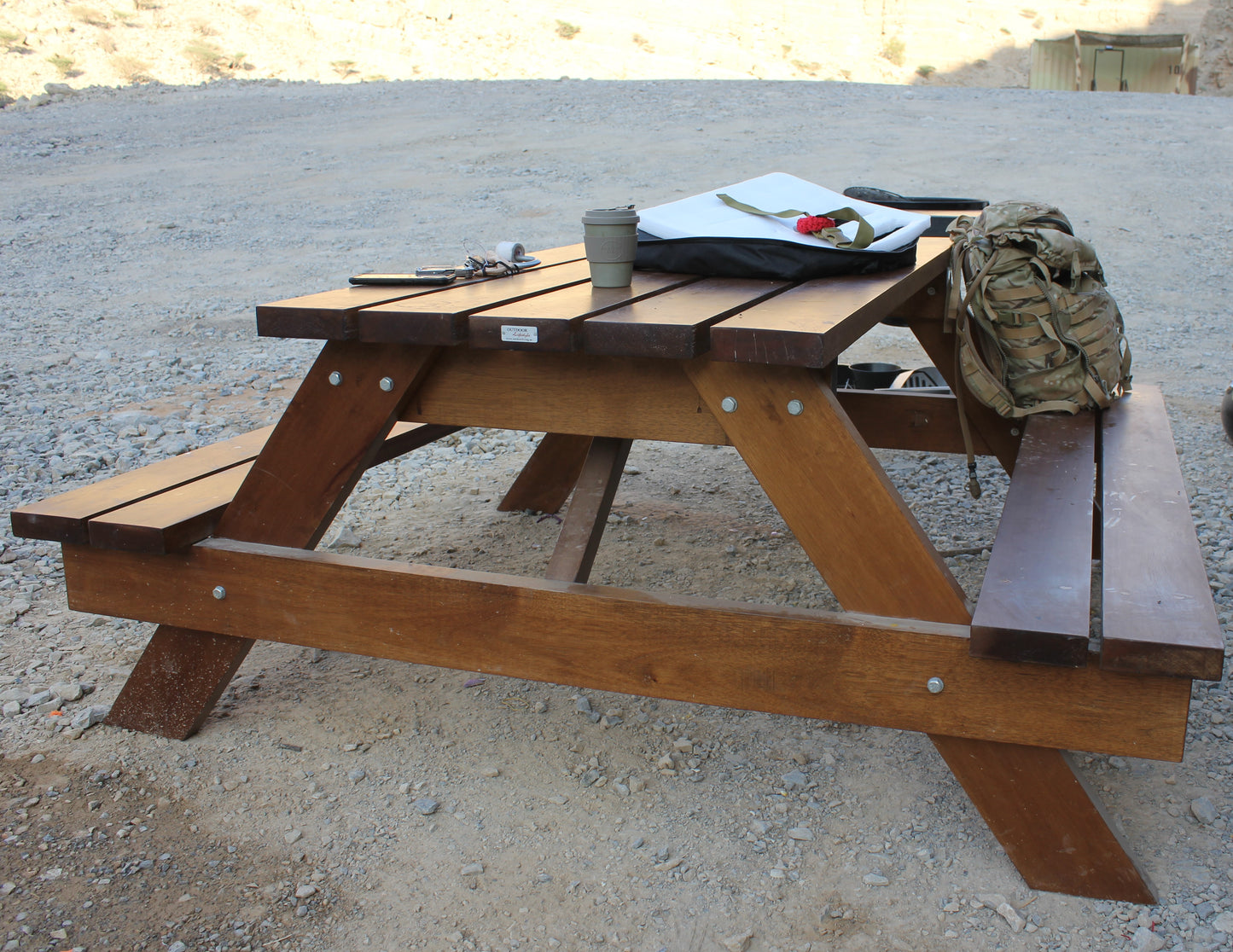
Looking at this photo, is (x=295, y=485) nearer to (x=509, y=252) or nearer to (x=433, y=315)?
(x=433, y=315)

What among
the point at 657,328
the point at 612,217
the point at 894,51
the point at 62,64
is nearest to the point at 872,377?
the point at 612,217

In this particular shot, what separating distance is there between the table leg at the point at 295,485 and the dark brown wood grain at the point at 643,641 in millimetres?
63

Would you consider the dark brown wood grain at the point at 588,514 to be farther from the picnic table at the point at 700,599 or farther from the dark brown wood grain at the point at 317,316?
the dark brown wood grain at the point at 317,316

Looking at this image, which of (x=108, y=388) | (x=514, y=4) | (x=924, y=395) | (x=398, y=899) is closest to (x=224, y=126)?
(x=108, y=388)

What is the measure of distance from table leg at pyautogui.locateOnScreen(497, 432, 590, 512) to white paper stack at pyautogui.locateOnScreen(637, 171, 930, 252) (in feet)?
3.25

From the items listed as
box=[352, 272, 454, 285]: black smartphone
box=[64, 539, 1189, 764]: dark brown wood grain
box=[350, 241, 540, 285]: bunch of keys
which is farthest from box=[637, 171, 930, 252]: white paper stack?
box=[64, 539, 1189, 764]: dark brown wood grain

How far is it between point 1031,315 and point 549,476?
4.65 feet

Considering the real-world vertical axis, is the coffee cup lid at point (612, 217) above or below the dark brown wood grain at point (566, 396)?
above

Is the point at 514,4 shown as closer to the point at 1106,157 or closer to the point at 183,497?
the point at 1106,157

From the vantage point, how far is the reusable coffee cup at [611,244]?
1771mm

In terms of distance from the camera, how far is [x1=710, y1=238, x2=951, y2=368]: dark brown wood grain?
1405 mm

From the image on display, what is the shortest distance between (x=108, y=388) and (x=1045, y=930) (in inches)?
152

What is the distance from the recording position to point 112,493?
6.43ft

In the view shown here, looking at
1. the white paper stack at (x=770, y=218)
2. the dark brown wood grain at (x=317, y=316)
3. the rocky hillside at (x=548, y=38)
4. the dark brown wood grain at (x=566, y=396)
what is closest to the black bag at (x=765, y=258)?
the white paper stack at (x=770, y=218)
